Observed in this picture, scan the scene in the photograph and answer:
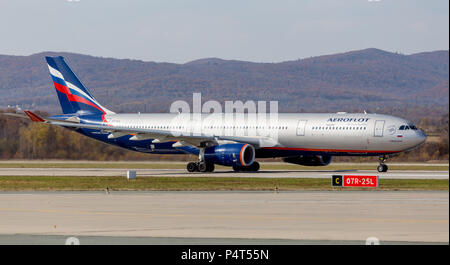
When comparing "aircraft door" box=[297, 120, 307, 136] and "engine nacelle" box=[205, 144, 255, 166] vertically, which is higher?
"aircraft door" box=[297, 120, 307, 136]

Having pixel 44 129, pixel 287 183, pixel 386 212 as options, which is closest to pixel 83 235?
pixel 386 212

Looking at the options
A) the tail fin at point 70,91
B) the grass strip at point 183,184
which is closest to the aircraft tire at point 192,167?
the grass strip at point 183,184

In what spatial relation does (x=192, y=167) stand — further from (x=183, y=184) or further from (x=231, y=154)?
(x=183, y=184)

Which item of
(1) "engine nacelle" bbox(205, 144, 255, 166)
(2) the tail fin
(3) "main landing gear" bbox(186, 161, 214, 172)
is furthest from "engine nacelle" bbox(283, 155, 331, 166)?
(2) the tail fin

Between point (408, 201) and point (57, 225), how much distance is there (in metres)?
14.9

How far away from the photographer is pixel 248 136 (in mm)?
61281

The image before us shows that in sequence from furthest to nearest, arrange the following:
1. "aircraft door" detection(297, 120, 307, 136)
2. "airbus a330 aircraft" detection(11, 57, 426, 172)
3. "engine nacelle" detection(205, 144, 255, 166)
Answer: "aircraft door" detection(297, 120, 307, 136)
"engine nacelle" detection(205, 144, 255, 166)
"airbus a330 aircraft" detection(11, 57, 426, 172)

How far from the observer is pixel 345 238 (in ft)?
69.2

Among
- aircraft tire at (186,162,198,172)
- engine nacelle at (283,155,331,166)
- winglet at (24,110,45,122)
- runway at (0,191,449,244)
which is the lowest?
runway at (0,191,449,244)

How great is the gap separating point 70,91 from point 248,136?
55.9 ft

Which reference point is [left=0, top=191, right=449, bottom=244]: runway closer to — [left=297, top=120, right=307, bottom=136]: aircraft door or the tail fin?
[left=297, top=120, right=307, bottom=136]: aircraft door

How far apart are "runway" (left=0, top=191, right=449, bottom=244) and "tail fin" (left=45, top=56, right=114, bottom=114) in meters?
31.5

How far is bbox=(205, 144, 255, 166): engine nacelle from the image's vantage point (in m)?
57.0
